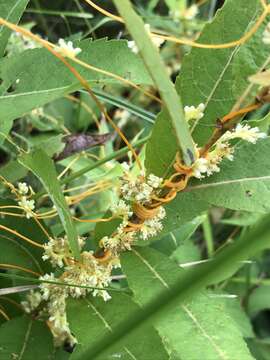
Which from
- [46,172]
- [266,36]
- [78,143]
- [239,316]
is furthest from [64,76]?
[239,316]

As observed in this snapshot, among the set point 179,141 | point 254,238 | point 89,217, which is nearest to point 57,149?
point 89,217

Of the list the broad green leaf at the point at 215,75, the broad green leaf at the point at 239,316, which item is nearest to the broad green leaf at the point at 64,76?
the broad green leaf at the point at 215,75

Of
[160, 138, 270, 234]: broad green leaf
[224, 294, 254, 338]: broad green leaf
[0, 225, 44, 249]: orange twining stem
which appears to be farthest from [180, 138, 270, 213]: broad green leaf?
[224, 294, 254, 338]: broad green leaf

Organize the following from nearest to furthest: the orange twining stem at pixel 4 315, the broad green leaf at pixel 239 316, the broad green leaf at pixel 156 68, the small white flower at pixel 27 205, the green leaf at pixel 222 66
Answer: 1. the broad green leaf at pixel 156 68
2. the green leaf at pixel 222 66
3. the small white flower at pixel 27 205
4. the orange twining stem at pixel 4 315
5. the broad green leaf at pixel 239 316

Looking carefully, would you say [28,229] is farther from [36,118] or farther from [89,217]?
[36,118]

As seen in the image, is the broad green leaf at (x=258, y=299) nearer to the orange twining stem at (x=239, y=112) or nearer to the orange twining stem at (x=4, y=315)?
the orange twining stem at (x=4, y=315)
